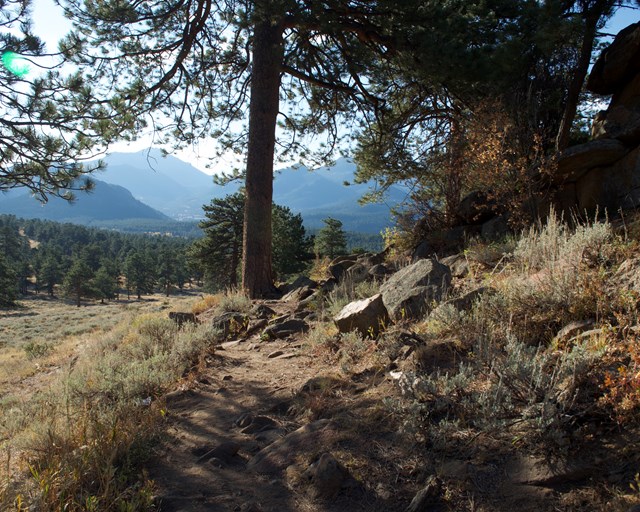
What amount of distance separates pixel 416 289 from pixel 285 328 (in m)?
2.27

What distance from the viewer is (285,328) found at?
6.47 m

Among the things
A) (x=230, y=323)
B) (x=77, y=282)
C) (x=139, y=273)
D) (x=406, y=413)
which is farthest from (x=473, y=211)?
(x=139, y=273)

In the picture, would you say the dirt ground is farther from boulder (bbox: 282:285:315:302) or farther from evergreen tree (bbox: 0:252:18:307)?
evergreen tree (bbox: 0:252:18:307)

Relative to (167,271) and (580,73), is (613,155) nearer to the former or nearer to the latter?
(580,73)

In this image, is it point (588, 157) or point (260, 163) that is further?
point (260, 163)

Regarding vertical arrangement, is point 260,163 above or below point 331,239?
below

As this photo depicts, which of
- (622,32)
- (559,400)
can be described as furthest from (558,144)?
(559,400)

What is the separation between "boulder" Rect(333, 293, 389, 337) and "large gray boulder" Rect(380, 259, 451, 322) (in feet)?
0.39

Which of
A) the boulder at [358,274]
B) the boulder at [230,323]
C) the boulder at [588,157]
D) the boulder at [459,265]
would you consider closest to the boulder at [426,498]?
the boulder at [459,265]

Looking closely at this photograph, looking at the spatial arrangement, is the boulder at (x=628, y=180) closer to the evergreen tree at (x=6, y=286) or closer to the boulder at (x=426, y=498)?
the boulder at (x=426, y=498)

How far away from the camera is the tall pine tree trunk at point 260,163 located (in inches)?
359

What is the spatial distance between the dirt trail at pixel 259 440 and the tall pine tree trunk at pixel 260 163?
4277mm

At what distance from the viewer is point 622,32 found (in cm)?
795

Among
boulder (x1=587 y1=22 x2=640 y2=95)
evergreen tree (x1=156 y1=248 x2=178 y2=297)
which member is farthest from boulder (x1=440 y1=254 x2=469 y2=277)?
evergreen tree (x1=156 y1=248 x2=178 y2=297)
